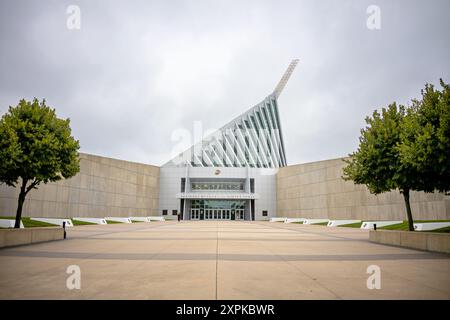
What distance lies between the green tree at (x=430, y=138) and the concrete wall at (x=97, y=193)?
2872cm

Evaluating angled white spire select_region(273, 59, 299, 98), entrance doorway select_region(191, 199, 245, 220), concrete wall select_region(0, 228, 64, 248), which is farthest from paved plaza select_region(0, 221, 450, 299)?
angled white spire select_region(273, 59, 299, 98)

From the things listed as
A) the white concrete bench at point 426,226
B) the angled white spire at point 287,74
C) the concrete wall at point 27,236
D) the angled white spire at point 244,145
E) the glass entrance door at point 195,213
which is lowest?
the glass entrance door at point 195,213

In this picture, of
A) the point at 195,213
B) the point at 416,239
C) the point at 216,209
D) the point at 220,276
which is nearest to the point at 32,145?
the point at 220,276

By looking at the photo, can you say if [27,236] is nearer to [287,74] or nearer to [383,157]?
[383,157]

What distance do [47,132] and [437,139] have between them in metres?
15.4

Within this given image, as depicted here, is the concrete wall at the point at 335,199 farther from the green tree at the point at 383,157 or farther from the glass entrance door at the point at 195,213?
the green tree at the point at 383,157

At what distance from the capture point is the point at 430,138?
→ 949cm

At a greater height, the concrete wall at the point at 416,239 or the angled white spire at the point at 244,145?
the angled white spire at the point at 244,145

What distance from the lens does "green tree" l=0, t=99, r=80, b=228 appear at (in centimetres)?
1180

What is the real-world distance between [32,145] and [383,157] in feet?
51.1

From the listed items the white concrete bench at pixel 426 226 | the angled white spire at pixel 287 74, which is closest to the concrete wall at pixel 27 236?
the white concrete bench at pixel 426 226

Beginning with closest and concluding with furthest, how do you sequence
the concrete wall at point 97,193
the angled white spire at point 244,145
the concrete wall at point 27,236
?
the concrete wall at point 27,236 → the concrete wall at point 97,193 → the angled white spire at point 244,145

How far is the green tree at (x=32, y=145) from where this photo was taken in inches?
464

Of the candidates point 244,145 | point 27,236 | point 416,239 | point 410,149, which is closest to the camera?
point 410,149
